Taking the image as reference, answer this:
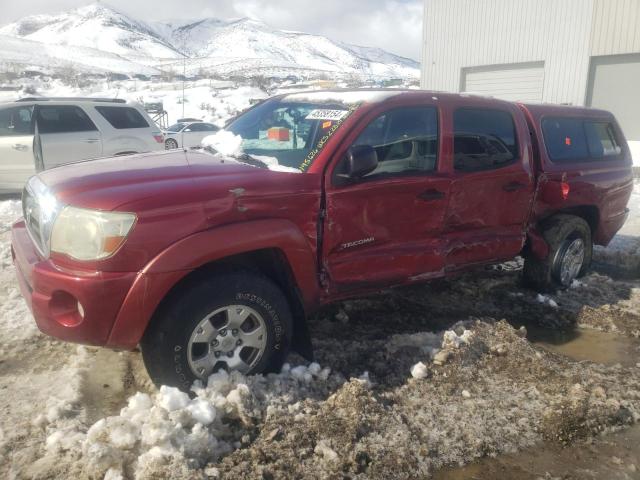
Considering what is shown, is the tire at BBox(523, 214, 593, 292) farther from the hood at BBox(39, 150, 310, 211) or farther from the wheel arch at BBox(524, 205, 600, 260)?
the hood at BBox(39, 150, 310, 211)

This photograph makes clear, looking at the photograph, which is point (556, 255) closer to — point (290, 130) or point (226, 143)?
point (290, 130)

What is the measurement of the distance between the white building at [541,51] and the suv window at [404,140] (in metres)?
14.4

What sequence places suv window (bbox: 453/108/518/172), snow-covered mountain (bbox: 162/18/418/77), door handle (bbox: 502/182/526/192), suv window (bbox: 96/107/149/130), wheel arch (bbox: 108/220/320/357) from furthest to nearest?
snow-covered mountain (bbox: 162/18/418/77), suv window (bbox: 96/107/149/130), door handle (bbox: 502/182/526/192), suv window (bbox: 453/108/518/172), wheel arch (bbox: 108/220/320/357)

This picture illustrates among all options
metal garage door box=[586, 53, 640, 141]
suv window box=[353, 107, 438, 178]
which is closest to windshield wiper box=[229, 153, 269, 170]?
suv window box=[353, 107, 438, 178]

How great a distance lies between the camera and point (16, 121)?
8.73 metres

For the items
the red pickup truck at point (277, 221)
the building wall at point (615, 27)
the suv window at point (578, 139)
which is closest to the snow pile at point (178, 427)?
the red pickup truck at point (277, 221)

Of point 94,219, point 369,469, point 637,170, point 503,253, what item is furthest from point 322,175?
point 637,170

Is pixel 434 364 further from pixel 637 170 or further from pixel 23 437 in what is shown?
pixel 637 170

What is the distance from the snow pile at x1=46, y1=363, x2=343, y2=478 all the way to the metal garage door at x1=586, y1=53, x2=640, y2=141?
60.6ft

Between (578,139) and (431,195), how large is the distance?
2.33 metres

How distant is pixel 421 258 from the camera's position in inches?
154

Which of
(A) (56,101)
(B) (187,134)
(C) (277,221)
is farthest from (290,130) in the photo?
(B) (187,134)

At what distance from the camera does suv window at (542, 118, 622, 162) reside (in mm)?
4992

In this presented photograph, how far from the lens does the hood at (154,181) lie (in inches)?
109
